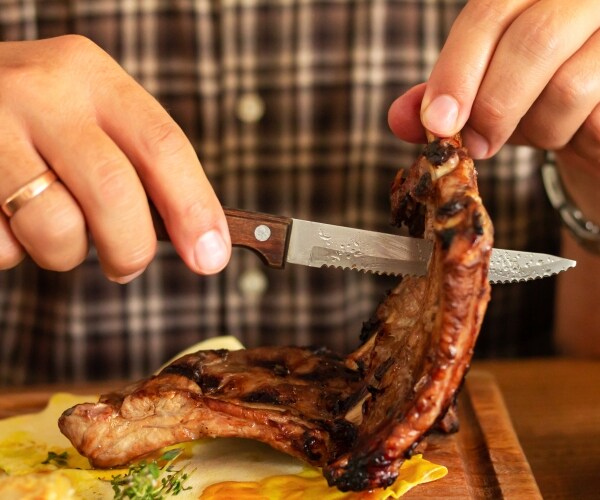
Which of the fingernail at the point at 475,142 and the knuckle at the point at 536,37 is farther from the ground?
the knuckle at the point at 536,37

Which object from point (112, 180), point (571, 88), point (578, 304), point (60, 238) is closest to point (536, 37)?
point (571, 88)

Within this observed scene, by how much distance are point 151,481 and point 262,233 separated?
502 mm

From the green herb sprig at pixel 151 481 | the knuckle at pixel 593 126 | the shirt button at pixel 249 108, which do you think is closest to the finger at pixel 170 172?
the green herb sprig at pixel 151 481

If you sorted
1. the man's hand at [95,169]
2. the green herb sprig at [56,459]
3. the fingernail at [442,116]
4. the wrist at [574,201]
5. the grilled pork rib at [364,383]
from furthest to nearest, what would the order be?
1. the wrist at [574,201]
2. the green herb sprig at [56,459]
3. the fingernail at [442,116]
4. the man's hand at [95,169]
5. the grilled pork rib at [364,383]

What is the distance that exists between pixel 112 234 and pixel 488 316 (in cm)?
162

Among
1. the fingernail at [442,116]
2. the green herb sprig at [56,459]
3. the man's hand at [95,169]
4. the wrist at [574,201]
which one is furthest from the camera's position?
the wrist at [574,201]

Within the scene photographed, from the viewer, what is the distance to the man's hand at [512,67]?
5.01 feet

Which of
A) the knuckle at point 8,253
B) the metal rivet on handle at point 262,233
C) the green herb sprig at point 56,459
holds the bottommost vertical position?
the green herb sprig at point 56,459

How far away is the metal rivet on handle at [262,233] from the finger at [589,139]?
28.4 inches

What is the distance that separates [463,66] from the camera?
5.01 feet

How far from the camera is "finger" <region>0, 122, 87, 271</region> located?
140 cm

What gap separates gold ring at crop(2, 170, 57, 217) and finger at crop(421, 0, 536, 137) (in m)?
0.70

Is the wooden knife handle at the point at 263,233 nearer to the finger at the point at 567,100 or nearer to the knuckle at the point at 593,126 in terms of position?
the finger at the point at 567,100

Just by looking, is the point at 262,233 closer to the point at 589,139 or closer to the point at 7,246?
the point at 7,246
